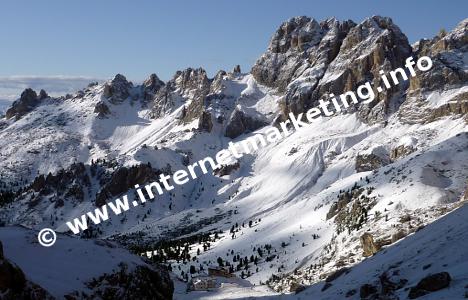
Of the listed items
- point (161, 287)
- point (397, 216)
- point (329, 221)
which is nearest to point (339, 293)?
point (161, 287)

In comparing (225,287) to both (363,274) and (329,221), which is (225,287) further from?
(329,221)

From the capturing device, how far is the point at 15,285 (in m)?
35.7

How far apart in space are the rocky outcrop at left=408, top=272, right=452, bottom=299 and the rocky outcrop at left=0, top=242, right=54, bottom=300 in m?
24.2

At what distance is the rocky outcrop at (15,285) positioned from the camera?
116 feet

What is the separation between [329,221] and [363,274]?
137087 mm

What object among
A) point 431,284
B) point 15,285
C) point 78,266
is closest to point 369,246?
point 431,284

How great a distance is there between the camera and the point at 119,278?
44.3m

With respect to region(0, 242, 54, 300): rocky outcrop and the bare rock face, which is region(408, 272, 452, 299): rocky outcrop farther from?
the bare rock face

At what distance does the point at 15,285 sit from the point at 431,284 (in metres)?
26.7

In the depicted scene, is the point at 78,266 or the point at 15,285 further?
the point at 78,266

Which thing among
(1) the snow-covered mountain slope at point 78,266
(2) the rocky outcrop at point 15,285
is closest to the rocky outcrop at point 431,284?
(1) the snow-covered mountain slope at point 78,266

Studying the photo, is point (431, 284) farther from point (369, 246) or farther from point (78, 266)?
point (369, 246)

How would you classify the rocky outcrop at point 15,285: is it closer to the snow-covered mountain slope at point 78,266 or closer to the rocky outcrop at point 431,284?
the snow-covered mountain slope at point 78,266

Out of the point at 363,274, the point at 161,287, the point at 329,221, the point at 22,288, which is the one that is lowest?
the point at 329,221
